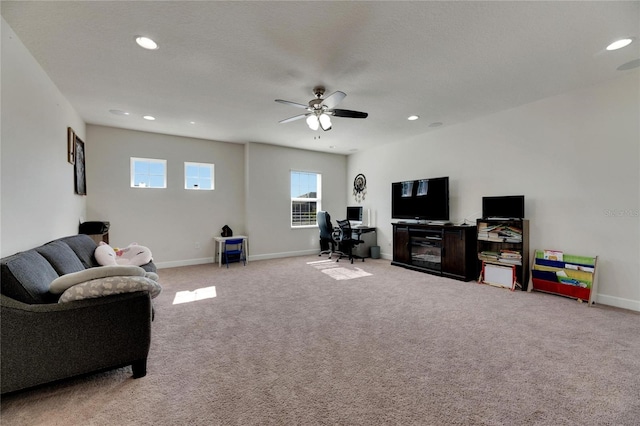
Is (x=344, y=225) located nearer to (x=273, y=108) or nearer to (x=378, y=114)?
(x=378, y=114)

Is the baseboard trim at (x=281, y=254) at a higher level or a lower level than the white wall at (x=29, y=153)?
lower

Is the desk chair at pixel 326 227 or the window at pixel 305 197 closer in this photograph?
the desk chair at pixel 326 227

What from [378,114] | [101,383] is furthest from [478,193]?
[101,383]

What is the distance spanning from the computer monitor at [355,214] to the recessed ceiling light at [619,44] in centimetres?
465

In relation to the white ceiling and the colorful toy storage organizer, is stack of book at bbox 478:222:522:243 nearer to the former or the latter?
the colorful toy storage organizer

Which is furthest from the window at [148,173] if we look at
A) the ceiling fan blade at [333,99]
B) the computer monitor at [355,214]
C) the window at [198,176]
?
the computer monitor at [355,214]

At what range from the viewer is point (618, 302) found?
10.2ft

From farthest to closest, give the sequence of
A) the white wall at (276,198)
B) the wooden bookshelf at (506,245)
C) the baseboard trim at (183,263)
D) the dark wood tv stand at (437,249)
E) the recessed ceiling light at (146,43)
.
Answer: the white wall at (276,198) → the baseboard trim at (183,263) → the dark wood tv stand at (437,249) → the wooden bookshelf at (506,245) → the recessed ceiling light at (146,43)

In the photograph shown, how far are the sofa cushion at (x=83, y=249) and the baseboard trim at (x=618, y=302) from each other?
5.80m

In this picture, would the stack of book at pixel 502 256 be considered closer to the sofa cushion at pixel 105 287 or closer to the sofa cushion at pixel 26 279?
the sofa cushion at pixel 105 287

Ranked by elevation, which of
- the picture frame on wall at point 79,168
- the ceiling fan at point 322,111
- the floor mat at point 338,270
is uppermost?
the ceiling fan at point 322,111

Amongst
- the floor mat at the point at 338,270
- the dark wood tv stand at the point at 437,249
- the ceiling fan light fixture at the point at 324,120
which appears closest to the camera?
the ceiling fan light fixture at the point at 324,120

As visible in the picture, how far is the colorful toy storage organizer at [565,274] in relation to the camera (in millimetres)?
3199

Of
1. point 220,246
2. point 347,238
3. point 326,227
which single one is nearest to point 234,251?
point 220,246
